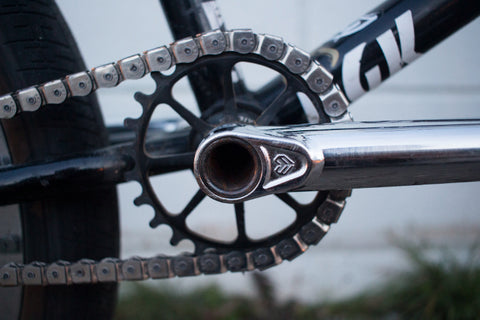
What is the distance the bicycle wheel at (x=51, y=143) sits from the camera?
2.50 ft

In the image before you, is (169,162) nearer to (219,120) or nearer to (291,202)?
(219,120)

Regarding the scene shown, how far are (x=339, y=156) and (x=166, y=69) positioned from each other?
0.32m

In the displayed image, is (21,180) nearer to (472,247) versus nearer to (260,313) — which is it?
(260,313)

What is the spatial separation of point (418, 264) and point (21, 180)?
1.46 metres

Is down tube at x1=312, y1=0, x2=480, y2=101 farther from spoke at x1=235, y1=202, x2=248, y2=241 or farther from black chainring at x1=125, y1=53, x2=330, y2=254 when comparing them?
spoke at x1=235, y1=202, x2=248, y2=241

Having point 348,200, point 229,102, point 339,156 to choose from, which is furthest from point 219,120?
point 348,200

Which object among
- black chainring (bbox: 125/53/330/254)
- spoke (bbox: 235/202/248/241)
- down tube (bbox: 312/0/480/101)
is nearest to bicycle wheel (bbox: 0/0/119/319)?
black chainring (bbox: 125/53/330/254)

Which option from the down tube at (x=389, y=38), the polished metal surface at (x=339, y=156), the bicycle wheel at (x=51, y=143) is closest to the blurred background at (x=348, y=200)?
the bicycle wheel at (x=51, y=143)

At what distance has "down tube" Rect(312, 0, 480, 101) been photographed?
2.48ft

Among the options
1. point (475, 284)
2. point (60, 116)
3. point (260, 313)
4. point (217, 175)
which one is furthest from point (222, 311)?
point (217, 175)

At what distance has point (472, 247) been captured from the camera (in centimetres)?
174

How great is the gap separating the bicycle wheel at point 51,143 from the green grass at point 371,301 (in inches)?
34.3

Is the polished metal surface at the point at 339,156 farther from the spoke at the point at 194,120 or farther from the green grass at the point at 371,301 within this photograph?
the green grass at the point at 371,301

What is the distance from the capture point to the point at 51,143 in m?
0.79
